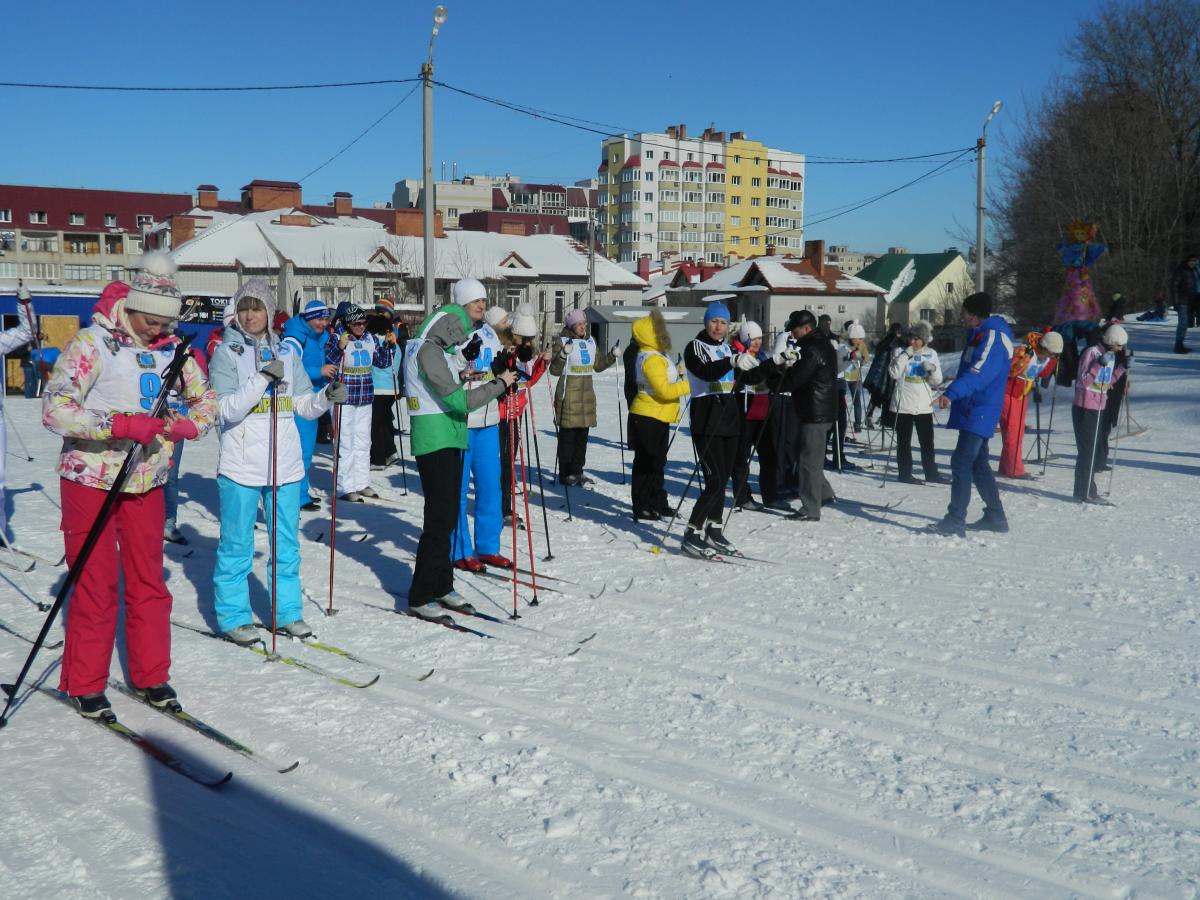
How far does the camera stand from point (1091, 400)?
970 cm

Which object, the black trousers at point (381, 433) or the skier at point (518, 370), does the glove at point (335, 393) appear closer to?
the skier at point (518, 370)

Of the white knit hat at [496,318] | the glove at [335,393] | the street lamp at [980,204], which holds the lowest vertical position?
the glove at [335,393]

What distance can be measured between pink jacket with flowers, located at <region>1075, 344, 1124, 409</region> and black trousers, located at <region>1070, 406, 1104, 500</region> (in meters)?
0.08

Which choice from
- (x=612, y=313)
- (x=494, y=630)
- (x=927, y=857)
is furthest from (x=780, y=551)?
(x=612, y=313)

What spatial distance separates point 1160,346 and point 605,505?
61.7ft

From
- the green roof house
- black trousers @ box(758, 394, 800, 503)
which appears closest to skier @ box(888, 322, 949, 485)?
black trousers @ box(758, 394, 800, 503)

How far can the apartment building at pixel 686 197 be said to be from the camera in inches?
4099

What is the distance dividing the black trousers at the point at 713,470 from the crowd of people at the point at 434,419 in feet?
0.06

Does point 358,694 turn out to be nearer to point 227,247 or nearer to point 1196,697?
point 1196,697

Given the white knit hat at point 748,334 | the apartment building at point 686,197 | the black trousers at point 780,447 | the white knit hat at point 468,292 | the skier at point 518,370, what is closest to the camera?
the skier at point 518,370

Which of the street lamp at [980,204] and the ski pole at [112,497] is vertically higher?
the street lamp at [980,204]

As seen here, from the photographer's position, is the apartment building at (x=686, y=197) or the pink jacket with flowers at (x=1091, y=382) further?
the apartment building at (x=686, y=197)

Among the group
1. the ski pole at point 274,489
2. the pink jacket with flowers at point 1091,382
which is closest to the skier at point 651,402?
the ski pole at point 274,489

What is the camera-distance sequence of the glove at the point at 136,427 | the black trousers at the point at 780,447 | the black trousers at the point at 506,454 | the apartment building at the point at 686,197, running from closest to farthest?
the glove at the point at 136,427
the black trousers at the point at 506,454
the black trousers at the point at 780,447
the apartment building at the point at 686,197
